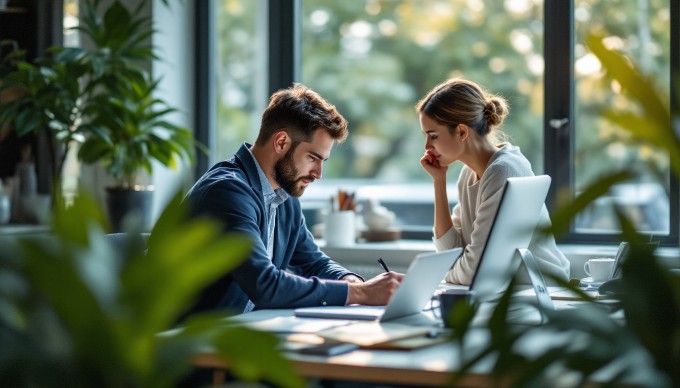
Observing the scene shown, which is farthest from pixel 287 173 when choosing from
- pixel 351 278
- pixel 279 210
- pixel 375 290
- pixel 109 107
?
pixel 109 107

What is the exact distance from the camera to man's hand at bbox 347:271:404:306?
7.95ft

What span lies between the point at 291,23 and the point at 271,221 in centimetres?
193

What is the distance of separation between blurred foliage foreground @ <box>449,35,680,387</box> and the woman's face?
7.15 ft

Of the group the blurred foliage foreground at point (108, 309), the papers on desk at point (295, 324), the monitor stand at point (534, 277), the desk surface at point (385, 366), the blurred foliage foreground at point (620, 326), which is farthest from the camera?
the monitor stand at point (534, 277)

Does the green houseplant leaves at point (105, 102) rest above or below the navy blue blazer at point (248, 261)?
above

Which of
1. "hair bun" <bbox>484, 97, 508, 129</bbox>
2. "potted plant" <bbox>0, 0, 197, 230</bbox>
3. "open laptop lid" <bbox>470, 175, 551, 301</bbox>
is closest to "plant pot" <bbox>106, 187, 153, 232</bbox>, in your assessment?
"potted plant" <bbox>0, 0, 197, 230</bbox>

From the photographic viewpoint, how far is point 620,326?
1081 millimetres

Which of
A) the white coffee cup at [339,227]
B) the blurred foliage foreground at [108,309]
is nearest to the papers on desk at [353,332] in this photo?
the blurred foliage foreground at [108,309]

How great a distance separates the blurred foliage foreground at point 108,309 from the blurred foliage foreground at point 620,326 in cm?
27

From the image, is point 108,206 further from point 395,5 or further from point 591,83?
point 395,5

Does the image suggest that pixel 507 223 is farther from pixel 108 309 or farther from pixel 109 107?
pixel 109 107

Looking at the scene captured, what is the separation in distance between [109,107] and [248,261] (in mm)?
1933

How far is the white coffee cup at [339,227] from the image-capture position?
4.03 m

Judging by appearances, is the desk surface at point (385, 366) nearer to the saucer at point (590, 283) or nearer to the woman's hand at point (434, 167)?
the saucer at point (590, 283)
